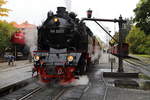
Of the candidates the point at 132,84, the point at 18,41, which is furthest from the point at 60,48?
the point at 18,41

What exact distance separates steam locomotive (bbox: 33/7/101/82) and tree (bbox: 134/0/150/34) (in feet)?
53.2

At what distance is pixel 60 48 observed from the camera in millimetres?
13391

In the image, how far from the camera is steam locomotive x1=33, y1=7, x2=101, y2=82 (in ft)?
41.2

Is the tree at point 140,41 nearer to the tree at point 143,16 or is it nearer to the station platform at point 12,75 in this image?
the tree at point 143,16

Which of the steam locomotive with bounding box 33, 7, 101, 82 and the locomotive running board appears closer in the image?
the steam locomotive with bounding box 33, 7, 101, 82

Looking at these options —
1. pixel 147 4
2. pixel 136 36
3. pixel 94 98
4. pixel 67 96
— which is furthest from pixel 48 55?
pixel 136 36

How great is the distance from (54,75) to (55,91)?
3.60ft

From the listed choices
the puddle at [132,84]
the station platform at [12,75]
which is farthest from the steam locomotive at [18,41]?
the puddle at [132,84]

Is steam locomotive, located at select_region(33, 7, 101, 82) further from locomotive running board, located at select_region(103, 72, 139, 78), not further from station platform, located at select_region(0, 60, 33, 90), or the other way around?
locomotive running board, located at select_region(103, 72, 139, 78)

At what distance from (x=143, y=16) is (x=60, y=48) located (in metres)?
18.0

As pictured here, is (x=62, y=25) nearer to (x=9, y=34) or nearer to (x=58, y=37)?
(x=58, y=37)

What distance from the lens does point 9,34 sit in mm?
36375

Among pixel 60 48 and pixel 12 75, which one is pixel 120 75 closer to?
pixel 60 48

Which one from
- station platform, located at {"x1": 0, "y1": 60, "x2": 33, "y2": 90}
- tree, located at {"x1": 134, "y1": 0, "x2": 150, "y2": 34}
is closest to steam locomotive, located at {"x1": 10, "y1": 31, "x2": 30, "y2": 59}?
station platform, located at {"x1": 0, "y1": 60, "x2": 33, "y2": 90}
